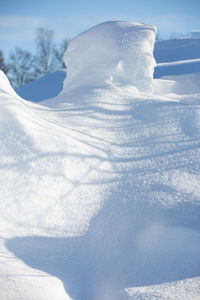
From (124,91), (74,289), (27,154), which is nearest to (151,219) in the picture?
(74,289)

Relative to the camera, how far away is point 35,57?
15.8m

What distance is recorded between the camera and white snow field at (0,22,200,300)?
71.6 inches

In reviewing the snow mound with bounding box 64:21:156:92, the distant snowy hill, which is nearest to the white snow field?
the snow mound with bounding box 64:21:156:92

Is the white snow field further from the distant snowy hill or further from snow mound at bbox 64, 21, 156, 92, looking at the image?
the distant snowy hill

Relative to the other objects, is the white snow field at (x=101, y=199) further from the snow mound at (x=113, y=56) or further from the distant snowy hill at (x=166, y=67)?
the distant snowy hill at (x=166, y=67)

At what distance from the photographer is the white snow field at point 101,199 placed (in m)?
1.82

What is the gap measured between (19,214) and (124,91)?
91.5 inches

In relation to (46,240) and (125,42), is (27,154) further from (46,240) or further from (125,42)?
(125,42)

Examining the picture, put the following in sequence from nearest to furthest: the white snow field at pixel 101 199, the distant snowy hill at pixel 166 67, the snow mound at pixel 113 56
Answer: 1. the white snow field at pixel 101 199
2. the snow mound at pixel 113 56
3. the distant snowy hill at pixel 166 67

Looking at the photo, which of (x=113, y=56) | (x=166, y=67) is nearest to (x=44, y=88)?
(x=166, y=67)

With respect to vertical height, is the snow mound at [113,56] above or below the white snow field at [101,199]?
above

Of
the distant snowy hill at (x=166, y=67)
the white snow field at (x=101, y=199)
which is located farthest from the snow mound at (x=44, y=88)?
the white snow field at (x=101, y=199)

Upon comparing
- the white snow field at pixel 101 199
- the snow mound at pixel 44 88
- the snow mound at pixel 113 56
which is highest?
the snow mound at pixel 113 56

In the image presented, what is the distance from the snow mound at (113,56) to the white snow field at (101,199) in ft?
1.68
